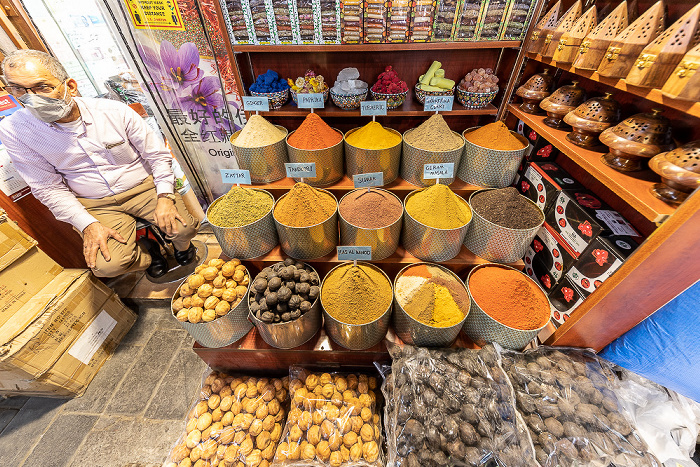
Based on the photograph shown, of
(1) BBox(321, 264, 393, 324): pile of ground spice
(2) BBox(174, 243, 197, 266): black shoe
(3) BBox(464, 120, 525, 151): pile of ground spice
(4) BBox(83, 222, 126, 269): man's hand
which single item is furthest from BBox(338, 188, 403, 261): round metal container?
(2) BBox(174, 243, 197, 266): black shoe

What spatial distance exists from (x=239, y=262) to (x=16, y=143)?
1389 millimetres

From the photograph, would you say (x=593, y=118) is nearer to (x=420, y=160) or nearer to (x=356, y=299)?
(x=420, y=160)

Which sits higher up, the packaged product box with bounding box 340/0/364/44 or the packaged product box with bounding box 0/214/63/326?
the packaged product box with bounding box 340/0/364/44

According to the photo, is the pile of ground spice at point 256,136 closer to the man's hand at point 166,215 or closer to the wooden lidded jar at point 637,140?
the man's hand at point 166,215

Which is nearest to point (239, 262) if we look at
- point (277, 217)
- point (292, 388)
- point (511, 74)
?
point (277, 217)

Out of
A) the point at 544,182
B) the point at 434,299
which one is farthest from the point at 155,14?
the point at 544,182

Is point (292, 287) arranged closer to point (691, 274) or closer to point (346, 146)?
point (346, 146)

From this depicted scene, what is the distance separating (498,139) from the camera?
1.49 meters

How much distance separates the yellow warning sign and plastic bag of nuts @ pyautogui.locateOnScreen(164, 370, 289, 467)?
7.59 ft

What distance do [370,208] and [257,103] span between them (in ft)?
Answer: 3.06

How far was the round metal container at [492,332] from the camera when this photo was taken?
114cm

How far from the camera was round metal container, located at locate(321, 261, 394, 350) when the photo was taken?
3.84 feet

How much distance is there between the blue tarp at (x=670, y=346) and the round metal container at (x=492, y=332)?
382 mm

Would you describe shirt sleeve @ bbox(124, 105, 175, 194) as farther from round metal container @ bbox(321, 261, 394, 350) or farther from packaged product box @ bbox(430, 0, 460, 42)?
packaged product box @ bbox(430, 0, 460, 42)
